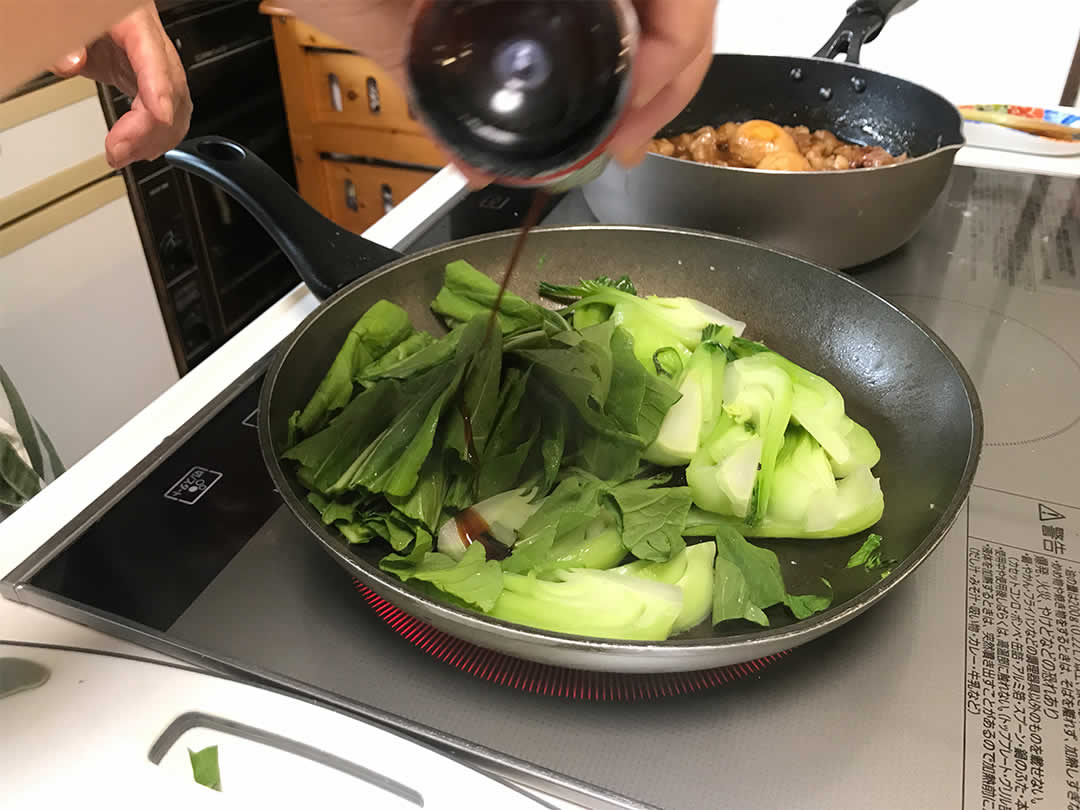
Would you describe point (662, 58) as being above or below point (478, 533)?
above

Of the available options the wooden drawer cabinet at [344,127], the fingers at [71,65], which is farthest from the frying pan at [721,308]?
the wooden drawer cabinet at [344,127]

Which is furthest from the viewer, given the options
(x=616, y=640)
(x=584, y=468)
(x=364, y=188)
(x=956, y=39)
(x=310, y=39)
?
(x=364, y=188)

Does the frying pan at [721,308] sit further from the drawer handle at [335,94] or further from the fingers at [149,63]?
the drawer handle at [335,94]

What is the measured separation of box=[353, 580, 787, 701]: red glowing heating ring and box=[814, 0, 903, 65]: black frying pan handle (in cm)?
99

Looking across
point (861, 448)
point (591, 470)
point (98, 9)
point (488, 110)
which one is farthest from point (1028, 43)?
point (98, 9)

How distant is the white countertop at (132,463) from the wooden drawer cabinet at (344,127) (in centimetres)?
124

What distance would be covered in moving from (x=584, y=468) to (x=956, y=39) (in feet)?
5.63

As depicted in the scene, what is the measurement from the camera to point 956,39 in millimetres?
1922

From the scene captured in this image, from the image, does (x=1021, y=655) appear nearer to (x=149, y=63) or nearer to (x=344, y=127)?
(x=149, y=63)

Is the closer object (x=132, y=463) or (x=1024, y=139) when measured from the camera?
(x=132, y=463)

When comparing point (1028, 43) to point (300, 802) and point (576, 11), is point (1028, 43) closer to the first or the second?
point (576, 11)

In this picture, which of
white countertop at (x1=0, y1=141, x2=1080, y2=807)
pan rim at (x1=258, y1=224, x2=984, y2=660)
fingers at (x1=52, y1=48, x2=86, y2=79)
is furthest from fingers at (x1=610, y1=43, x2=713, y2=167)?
fingers at (x1=52, y1=48, x2=86, y2=79)

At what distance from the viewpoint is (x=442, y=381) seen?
0.75 meters

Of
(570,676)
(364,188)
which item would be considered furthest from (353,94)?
(570,676)
